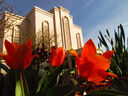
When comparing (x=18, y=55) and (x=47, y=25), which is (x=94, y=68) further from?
(x=47, y=25)

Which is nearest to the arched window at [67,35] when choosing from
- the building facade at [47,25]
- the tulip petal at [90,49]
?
the building facade at [47,25]

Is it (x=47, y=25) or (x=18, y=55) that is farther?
(x=47, y=25)

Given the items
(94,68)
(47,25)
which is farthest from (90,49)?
(47,25)

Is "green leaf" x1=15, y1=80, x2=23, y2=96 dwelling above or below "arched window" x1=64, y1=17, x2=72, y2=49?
below

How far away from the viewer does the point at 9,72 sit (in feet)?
1.38

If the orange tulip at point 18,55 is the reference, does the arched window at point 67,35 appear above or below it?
above

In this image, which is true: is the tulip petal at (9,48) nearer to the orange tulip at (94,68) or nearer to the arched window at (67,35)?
the orange tulip at (94,68)

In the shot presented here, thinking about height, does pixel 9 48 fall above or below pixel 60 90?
above

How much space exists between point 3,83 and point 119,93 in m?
0.48

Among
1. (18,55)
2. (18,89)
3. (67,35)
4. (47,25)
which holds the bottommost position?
(18,89)

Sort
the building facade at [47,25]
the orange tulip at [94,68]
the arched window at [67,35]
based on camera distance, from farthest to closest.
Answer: the arched window at [67,35] → the building facade at [47,25] → the orange tulip at [94,68]

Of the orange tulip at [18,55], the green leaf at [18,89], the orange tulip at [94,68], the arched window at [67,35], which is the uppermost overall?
the arched window at [67,35]

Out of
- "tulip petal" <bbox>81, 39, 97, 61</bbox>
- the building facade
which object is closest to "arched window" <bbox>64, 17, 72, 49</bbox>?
the building facade

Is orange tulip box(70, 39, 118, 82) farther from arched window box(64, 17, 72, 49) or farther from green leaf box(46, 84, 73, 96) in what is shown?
arched window box(64, 17, 72, 49)
